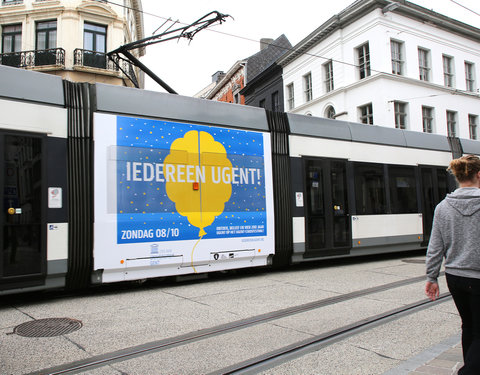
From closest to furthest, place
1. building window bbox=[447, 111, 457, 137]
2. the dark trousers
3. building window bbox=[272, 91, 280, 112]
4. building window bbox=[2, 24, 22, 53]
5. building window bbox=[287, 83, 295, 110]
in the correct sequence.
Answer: the dark trousers → building window bbox=[2, 24, 22, 53] → building window bbox=[447, 111, 457, 137] → building window bbox=[287, 83, 295, 110] → building window bbox=[272, 91, 280, 112]

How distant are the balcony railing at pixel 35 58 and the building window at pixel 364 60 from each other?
16.2 metres

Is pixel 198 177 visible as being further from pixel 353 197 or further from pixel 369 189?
pixel 369 189

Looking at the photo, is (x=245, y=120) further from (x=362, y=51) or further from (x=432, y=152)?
(x=362, y=51)

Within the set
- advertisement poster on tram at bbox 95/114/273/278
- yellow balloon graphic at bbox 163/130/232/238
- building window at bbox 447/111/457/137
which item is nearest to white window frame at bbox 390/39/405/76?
building window at bbox 447/111/457/137

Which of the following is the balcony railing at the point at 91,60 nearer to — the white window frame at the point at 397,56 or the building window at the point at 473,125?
the white window frame at the point at 397,56

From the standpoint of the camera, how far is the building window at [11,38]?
2177cm

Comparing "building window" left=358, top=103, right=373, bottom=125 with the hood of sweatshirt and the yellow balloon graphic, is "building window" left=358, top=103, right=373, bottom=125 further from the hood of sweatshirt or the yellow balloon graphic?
the hood of sweatshirt

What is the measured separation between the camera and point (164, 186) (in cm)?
718

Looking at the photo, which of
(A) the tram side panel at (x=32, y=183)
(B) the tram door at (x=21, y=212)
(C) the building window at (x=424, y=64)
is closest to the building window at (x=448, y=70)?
(C) the building window at (x=424, y=64)

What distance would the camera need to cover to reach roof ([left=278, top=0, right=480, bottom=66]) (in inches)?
874

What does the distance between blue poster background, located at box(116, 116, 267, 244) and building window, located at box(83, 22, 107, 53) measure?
17.3 metres

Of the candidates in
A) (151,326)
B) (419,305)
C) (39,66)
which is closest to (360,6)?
(39,66)

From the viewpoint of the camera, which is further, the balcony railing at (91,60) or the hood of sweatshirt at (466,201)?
the balcony railing at (91,60)

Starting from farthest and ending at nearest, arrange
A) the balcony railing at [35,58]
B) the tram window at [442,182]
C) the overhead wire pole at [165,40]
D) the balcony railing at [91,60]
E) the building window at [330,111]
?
the building window at [330,111] → the balcony railing at [91,60] → the balcony railing at [35,58] → the tram window at [442,182] → the overhead wire pole at [165,40]
